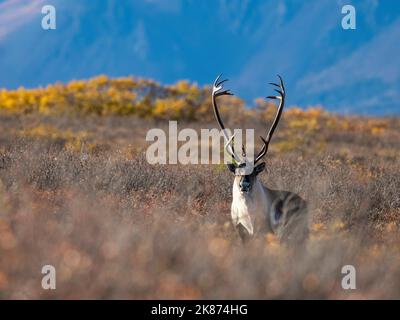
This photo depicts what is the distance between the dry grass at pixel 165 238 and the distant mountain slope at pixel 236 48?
5918 inches

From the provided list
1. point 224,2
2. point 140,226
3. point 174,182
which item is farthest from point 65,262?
point 224,2

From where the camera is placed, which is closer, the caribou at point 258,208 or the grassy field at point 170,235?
the grassy field at point 170,235

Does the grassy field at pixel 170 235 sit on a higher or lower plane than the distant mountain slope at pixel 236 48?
lower

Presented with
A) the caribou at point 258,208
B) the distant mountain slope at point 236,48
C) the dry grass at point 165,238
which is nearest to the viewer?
the dry grass at point 165,238

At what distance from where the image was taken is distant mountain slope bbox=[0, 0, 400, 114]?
167500mm

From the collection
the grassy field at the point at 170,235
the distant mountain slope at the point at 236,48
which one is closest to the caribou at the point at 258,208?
the grassy field at the point at 170,235

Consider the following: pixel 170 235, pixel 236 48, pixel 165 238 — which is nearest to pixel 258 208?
pixel 170 235

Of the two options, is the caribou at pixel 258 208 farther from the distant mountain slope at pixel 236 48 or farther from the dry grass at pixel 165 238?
the distant mountain slope at pixel 236 48

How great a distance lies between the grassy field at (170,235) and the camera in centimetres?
580

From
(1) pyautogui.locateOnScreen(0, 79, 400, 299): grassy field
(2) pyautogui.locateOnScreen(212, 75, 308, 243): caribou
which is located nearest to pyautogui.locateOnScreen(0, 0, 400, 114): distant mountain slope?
(1) pyautogui.locateOnScreen(0, 79, 400, 299): grassy field

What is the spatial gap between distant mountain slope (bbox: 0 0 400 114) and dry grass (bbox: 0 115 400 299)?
15031 centimetres

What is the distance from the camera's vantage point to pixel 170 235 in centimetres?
673
